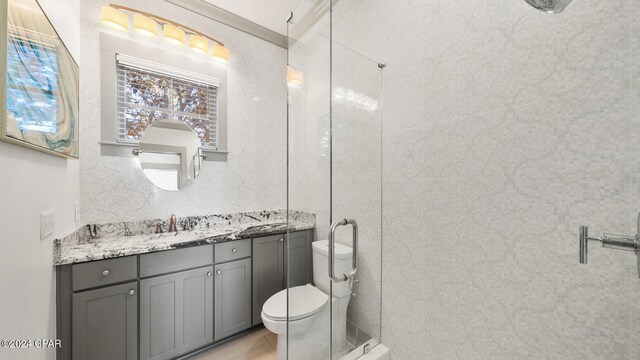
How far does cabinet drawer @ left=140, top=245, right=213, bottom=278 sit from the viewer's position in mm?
1491

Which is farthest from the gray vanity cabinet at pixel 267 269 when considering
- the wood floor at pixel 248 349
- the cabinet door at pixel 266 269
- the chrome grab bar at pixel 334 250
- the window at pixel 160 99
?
the window at pixel 160 99

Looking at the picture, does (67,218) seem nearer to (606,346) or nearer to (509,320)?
(509,320)

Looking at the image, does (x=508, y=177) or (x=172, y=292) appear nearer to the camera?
(x=508, y=177)

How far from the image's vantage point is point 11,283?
2.67ft

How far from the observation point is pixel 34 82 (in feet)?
3.18

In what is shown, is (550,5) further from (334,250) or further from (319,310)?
(319,310)

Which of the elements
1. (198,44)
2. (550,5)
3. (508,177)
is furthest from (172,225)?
(550,5)

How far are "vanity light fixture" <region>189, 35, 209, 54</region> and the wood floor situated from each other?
2500 millimetres

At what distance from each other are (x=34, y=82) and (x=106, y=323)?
1321 mm

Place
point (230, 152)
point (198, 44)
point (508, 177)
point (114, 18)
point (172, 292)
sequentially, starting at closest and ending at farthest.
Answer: point (508, 177) → point (172, 292) → point (114, 18) → point (198, 44) → point (230, 152)

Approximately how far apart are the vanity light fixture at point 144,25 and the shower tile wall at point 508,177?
5.12 feet

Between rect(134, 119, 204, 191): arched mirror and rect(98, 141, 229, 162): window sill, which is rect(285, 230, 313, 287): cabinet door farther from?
rect(98, 141, 229, 162): window sill

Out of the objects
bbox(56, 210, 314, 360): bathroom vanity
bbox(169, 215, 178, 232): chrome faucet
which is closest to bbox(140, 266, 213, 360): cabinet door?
bbox(56, 210, 314, 360): bathroom vanity

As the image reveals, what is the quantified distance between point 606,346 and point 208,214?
8.06 feet
